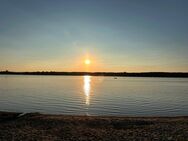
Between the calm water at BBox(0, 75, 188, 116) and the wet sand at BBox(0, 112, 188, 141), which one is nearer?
the wet sand at BBox(0, 112, 188, 141)

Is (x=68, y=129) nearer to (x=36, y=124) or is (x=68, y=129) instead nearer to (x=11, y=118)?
(x=36, y=124)

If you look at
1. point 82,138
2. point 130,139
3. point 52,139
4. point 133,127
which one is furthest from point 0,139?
point 133,127

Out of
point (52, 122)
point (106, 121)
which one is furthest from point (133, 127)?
point (52, 122)

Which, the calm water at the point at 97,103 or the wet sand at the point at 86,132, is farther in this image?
the calm water at the point at 97,103

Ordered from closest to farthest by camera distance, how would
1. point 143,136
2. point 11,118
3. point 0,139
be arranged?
1. point 0,139
2. point 143,136
3. point 11,118

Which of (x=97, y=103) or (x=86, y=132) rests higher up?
(x=86, y=132)

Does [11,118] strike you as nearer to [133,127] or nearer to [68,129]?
[68,129]

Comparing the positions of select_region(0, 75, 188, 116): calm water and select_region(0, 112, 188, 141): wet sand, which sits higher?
select_region(0, 112, 188, 141): wet sand

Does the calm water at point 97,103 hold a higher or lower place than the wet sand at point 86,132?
lower

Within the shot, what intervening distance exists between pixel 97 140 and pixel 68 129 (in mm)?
4781

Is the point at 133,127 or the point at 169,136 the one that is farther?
the point at 133,127

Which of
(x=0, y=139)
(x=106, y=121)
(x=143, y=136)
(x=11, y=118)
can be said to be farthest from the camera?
(x=11, y=118)

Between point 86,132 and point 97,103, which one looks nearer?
point 86,132

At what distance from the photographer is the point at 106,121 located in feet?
91.2
